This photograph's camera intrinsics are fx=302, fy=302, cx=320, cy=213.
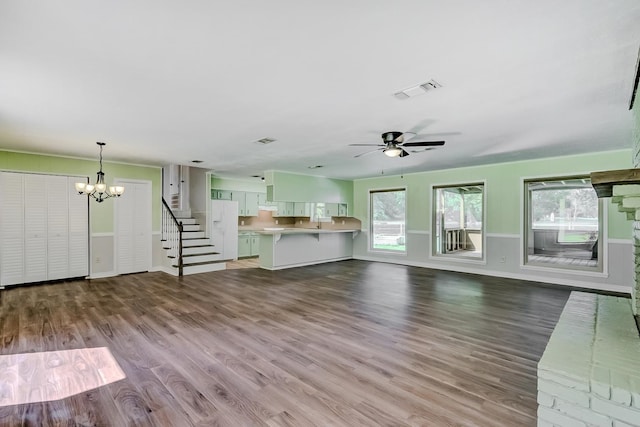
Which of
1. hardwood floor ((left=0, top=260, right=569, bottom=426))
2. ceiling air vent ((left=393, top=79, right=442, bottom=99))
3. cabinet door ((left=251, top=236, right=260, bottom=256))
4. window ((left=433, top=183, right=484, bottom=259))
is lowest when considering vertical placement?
hardwood floor ((left=0, top=260, right=569, bottom=426))

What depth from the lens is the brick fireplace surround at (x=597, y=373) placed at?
1.49 meters

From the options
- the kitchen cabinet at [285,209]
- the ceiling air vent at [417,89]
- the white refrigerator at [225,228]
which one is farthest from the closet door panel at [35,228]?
the ceiling air vent at [417,89]

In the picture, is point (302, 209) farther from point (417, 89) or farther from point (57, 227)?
point (417, 89)

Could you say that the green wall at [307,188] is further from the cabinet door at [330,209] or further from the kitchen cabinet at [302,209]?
the kitchen cabinet at [302,209]

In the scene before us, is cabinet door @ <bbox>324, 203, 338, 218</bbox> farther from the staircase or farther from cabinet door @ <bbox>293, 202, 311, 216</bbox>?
the staircase

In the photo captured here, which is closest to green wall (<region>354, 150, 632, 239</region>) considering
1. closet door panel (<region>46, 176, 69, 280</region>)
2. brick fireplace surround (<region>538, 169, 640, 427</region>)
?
brick fireplace surround (<region>538, 169, 640, 427</region>)

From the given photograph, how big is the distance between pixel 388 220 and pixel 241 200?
4.64m

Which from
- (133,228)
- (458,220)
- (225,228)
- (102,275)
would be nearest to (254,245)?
(225,228)

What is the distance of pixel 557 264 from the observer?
610cm

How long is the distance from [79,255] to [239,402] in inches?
238

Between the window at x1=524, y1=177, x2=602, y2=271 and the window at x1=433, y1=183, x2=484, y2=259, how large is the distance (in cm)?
140

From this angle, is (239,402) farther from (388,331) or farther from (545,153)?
(545,153)

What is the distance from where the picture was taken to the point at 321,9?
5.76 ft

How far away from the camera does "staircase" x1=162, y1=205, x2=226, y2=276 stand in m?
6.90
